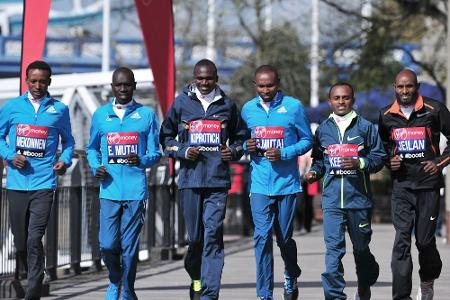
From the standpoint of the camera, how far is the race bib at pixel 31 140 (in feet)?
40.3

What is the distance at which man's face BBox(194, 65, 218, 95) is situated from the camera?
12125 millimetres

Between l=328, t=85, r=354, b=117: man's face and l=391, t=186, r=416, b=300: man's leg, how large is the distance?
766 mm

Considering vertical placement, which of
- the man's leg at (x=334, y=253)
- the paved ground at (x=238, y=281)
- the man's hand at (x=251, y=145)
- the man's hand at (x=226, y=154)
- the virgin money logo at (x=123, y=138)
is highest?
the virgin money logo at (x=123, y=138)

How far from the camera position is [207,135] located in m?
12.1

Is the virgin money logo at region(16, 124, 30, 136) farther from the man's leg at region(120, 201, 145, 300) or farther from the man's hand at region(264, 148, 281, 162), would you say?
the man's hand at region(264, 148, 281, 162)

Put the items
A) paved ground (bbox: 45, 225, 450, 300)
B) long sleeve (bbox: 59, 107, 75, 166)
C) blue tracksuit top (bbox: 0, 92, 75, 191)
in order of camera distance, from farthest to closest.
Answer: paved ground (bbox: 45, 225, 450, 300) → long sleeve (bbox: 59, 107, 75, 166) → blue tracksuit top (bbox: 0, 92, 75, 191)

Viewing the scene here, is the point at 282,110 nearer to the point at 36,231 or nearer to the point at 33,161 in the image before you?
the point at 33,161

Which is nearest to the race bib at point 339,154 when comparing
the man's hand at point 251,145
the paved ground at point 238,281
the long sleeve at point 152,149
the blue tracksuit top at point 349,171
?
the blue tracksuit top at point 349,171

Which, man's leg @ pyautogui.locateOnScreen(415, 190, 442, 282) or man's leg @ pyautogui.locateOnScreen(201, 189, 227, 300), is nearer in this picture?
man's leg @ pyautogui.locateOnScreen(201, 189, 227, 300)

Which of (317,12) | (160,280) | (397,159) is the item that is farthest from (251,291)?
(317,12)

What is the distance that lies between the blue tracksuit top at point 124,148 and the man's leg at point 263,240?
934mm

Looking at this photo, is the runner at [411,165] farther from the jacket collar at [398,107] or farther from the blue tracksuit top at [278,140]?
the blue tracksuit top at [278,140]

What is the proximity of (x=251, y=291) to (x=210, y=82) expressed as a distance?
2996 millimetres

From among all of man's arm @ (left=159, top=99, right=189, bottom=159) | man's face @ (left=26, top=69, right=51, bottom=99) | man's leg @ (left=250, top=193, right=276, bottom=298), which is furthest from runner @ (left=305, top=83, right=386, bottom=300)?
man's face @ (left=26, top=69, right=51, bottom=99)
